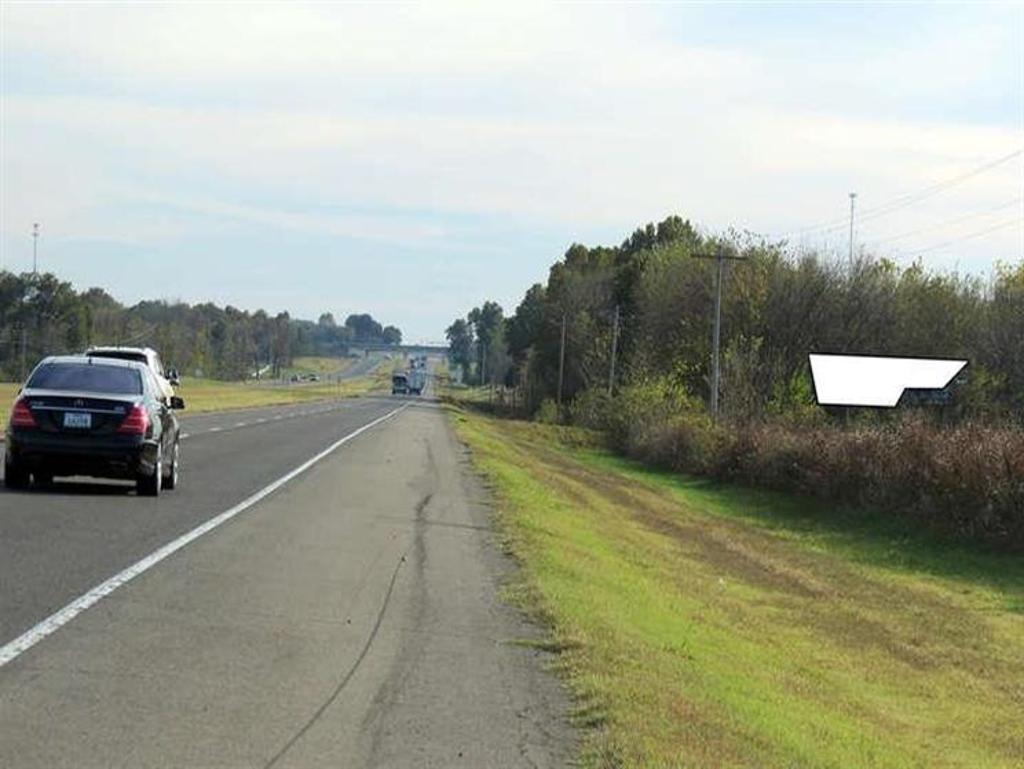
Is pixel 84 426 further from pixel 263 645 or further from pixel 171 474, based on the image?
pixel 263 645

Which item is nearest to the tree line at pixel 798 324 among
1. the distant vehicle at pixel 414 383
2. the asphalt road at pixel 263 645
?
the asphalt road at pixel 263 645

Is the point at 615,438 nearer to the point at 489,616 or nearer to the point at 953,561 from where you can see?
the point at 953,561

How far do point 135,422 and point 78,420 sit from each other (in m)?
0.69

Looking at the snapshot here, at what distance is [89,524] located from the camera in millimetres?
15484

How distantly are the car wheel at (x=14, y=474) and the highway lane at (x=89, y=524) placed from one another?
0.65 ft

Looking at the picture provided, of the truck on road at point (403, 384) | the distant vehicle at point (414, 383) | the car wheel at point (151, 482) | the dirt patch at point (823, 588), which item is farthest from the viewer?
the distant vehicle at point (414, 383)

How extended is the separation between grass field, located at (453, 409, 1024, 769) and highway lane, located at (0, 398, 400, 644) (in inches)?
143

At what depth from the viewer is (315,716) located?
25.5 feet

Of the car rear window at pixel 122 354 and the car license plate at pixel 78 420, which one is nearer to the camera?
the car license plate at pixel 78 420

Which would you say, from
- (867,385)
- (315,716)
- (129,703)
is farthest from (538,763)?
(867,385)

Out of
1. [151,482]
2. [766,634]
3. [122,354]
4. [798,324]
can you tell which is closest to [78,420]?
[151,482]

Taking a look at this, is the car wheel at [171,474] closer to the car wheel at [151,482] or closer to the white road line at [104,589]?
the car wheel at [151,482]

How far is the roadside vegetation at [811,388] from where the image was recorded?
3017 centimetres

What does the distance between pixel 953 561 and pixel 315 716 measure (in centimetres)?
2104
